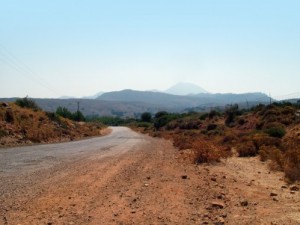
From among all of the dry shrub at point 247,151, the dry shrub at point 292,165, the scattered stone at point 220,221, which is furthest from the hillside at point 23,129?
the scattered stone at point 220,221

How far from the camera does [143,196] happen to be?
433 inches

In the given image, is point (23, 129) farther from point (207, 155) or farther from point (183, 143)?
point (207, 155)

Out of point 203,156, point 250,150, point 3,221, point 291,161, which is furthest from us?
point 250,150

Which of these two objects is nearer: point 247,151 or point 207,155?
point 207,155

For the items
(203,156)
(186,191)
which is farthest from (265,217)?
(203,156)

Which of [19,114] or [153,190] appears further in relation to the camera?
[19,114]

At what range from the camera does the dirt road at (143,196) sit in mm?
8562

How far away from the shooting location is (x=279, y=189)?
39.2ft

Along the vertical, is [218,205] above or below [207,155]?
above

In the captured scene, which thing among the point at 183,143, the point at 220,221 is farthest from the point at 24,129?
the point at 220,221

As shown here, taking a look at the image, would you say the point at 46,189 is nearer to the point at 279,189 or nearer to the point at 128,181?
the point at 128,181

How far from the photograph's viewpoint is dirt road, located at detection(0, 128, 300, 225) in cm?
856

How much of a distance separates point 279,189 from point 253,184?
1248mm

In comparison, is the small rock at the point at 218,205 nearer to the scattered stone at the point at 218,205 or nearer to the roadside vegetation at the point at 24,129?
the scattered stone at the point at 218,205
